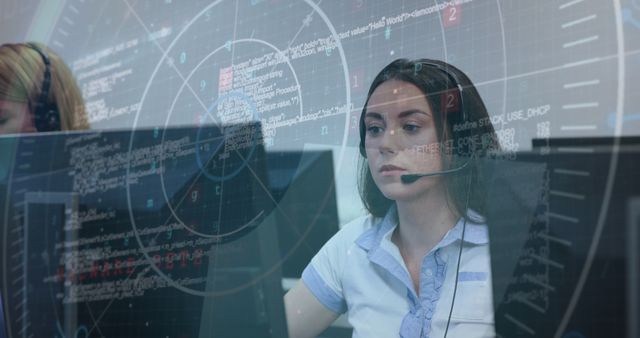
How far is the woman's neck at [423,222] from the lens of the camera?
80cm

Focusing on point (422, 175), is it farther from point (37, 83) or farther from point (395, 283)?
point (37, 83)

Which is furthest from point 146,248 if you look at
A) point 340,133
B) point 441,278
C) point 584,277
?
point 584,277

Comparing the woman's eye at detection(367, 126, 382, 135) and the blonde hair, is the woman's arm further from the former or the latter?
the blonde hair

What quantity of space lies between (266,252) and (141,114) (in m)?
0.33

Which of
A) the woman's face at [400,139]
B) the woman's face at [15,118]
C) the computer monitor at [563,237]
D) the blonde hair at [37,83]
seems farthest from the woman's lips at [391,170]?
the woman's face at [15,118]

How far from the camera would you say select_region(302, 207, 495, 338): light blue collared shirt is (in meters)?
0.75

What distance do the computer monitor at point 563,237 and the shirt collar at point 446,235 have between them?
13 mm

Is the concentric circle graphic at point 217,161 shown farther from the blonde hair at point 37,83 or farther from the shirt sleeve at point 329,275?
the blonde hair at point 37,83

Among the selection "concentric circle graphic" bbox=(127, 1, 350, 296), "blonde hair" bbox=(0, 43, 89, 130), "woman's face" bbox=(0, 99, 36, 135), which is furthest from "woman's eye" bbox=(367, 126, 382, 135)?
"woman's face" bbox=(0, 99, 36, 135)

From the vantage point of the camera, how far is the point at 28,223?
1.22m

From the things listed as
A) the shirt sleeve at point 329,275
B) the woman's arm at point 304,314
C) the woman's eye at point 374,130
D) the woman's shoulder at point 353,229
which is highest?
the woman's eye at point 374,130

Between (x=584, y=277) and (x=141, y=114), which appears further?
(x=141, y=114)

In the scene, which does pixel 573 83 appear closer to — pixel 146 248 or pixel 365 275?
pixel 365 275

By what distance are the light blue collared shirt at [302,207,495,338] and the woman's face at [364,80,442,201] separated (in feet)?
0.13
